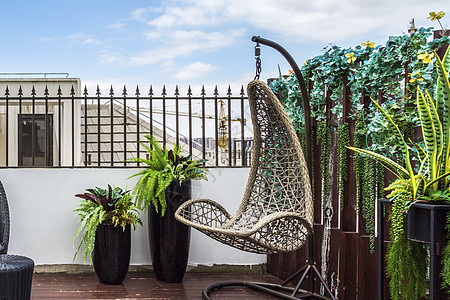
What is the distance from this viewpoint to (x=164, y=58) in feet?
18.2

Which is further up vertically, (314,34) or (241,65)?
(314,34)

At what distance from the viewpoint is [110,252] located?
3682 mm

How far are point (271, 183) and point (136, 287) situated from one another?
4.74 ft

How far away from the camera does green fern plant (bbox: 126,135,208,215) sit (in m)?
3.72

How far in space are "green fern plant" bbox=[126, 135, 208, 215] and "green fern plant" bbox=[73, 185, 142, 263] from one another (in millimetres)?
133

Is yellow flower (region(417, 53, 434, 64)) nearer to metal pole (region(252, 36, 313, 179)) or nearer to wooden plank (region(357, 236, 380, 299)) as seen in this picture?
metal pole (region(252, 36, 313, 179))

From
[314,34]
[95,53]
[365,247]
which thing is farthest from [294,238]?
[95,53]

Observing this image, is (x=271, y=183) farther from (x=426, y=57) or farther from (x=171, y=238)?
(x=426, y=57)

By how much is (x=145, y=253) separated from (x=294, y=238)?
1818mm

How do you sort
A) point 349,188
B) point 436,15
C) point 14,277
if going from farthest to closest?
point 349,188 < point 14,277 < point 436,15

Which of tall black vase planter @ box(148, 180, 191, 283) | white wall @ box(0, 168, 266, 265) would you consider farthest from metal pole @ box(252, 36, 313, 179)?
white wall @ box(0, 168, 266, 265)

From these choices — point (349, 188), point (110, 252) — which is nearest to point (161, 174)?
point (110, 252)

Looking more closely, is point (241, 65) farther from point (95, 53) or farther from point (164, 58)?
point (95, 53)

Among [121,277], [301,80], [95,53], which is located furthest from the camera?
[95,53]
